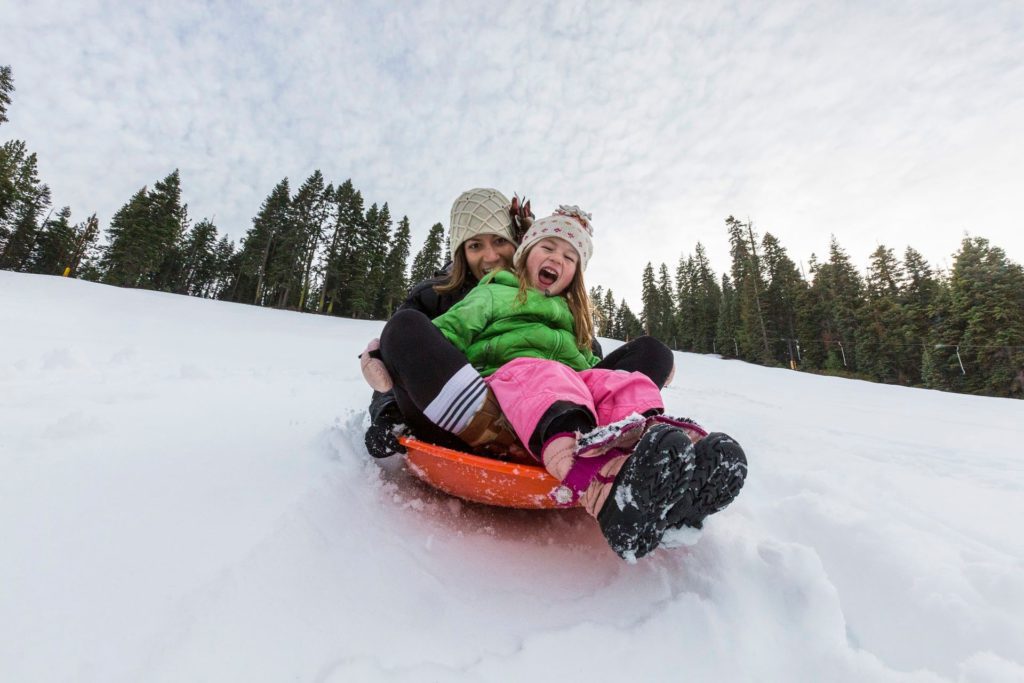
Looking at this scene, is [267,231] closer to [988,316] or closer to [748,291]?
[748,291]

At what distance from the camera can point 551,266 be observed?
200 cm

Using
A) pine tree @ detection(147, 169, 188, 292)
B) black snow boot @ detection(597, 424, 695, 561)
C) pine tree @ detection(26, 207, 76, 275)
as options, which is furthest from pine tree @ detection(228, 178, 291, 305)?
black snow boot @ detection(597, 424, 695, 561)

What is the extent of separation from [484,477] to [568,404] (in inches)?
13.6

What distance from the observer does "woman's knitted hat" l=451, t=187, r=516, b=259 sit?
2.61 metres

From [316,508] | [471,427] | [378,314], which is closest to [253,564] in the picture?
[316,508]

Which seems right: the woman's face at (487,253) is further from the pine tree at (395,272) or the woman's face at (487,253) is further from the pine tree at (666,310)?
the pine tree at (666,310)

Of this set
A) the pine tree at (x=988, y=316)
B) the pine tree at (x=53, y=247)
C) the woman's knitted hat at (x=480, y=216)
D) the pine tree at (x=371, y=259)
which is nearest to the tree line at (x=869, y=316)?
the pine tree at (x=988, y=316)

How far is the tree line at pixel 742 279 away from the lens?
2272 cm

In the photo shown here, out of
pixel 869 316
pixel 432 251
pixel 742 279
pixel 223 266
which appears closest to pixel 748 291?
pixel 742 279

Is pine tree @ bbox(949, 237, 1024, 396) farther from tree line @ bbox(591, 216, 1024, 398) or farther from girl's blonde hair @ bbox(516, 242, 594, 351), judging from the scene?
girl's blonde hair @ bbox(516, 242, 594, 351)

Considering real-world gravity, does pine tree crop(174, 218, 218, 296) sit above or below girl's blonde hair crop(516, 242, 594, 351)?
above

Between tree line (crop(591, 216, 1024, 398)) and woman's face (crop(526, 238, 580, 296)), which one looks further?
tree line (crop(591, 216, 1024, 398))

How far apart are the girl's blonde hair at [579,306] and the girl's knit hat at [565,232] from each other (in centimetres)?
3

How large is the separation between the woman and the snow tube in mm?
124
